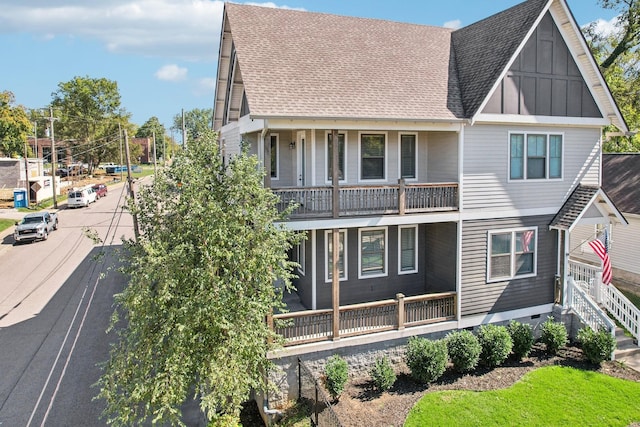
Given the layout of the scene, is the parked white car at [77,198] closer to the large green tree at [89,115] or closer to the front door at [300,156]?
the large green tree at [89,115]

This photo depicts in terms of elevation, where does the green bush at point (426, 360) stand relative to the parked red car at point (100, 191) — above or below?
below

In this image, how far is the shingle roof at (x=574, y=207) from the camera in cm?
1599

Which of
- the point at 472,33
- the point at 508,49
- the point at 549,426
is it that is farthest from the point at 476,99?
the point at 549,426

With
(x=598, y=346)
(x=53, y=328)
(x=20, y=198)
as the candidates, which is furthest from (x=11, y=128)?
(x=598, y=346)

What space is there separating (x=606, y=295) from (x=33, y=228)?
3332 cm

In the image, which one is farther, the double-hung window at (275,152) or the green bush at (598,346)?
the double-hung window at (275,152)

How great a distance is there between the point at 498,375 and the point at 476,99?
875 cm

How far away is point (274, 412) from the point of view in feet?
41.1

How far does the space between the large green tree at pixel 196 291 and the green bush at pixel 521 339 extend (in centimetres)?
836

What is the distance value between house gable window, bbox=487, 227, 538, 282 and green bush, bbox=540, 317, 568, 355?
1.86 meters

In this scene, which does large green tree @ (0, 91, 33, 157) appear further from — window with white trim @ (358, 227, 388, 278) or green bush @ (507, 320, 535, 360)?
green bush @ (507, 320, 535, 360)

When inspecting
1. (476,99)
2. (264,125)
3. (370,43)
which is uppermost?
(370,43)

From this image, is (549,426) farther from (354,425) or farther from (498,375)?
(354,425)

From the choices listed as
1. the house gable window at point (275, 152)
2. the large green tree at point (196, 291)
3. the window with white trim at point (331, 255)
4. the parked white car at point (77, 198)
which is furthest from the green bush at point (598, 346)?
the parked white car at point (77, 198)
